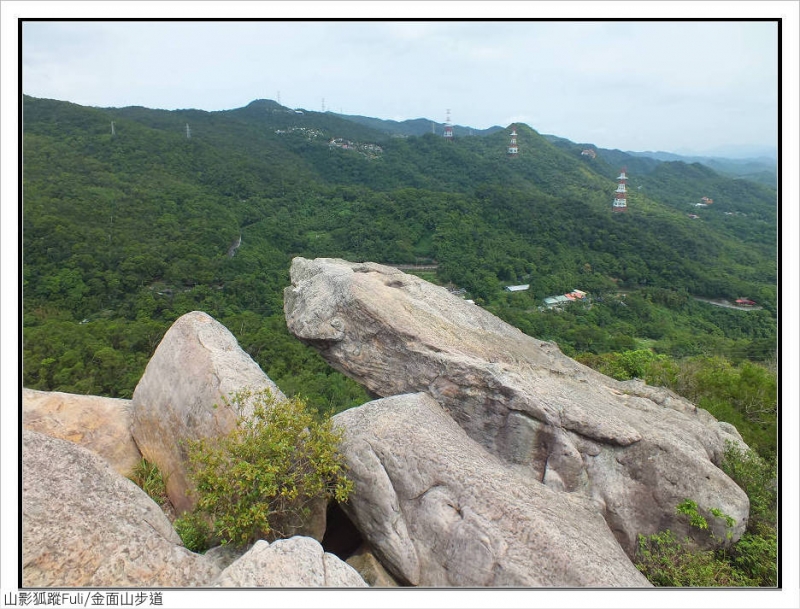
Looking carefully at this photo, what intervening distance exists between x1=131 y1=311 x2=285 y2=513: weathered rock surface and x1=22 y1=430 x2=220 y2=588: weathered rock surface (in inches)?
48.2

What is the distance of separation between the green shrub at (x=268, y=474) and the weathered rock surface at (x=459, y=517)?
471mm

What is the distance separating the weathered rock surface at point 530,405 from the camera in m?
7.68

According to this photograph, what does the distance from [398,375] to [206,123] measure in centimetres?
11195

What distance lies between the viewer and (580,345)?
112 ft

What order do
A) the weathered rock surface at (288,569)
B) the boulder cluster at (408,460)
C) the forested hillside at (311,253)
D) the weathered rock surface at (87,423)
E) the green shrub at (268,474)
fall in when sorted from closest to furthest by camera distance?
the weathered rock surface at (288,569) → the boulder cluster at (408,460) → the green shrub at (268,474) → the weathered rock surface at (87,423) → the forested hillside at (311,253)

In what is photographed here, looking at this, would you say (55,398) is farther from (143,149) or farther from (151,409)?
(143,149)

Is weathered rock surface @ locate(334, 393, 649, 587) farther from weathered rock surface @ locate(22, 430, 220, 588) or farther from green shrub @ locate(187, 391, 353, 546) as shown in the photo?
weathered rock surface @ locate(22, 430, 220, 588)

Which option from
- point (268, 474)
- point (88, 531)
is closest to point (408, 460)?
point (268, 474)

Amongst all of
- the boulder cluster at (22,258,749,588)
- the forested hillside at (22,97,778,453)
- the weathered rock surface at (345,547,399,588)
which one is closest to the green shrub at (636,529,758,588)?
the boulder cluster at (22,258,749,588)

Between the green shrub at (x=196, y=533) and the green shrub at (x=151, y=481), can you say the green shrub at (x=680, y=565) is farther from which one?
the green shrub at (x=151, y=481)

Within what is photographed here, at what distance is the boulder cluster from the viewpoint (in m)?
5.44

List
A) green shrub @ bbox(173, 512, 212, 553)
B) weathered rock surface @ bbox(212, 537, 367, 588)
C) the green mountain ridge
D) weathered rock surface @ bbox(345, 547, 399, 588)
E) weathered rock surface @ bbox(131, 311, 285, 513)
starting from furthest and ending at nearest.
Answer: the green mountain ridge, weathered rock surface @ bbox(131, 311, 285, 513), green shrub @ bbox(173, 512, 212, 553), weathered rock surface @ bbox(345, 547, 399, 588), weathered rock surface @ bbox(212, 537, 367, 588)

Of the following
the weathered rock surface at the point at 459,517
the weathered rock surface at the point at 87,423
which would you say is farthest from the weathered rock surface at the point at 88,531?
the weathered rock surface at the point at 87,423

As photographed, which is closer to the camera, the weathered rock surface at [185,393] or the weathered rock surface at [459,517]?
the weathered rock surface at [459,517]
